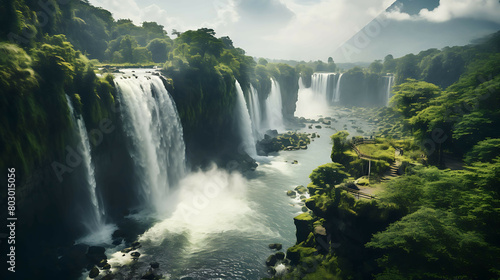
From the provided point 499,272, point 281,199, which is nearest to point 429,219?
point 499,272

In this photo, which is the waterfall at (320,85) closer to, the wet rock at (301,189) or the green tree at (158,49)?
the green tree at (158,49)

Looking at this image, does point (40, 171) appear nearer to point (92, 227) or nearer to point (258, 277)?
point (92, 227)

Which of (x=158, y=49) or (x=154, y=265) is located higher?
(x=158, y=49)

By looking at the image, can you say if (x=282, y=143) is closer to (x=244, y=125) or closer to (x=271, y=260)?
(x=244, y=125)

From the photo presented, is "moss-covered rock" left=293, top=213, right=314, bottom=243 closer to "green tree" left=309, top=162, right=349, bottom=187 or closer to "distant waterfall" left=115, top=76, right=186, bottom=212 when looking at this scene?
"green tree" left=309, top=162, right=349, bottom=187

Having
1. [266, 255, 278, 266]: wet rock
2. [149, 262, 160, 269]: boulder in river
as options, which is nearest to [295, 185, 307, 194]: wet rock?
[266, 255, 278, 266]: wet rock

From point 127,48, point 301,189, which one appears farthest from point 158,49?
point 301,189
